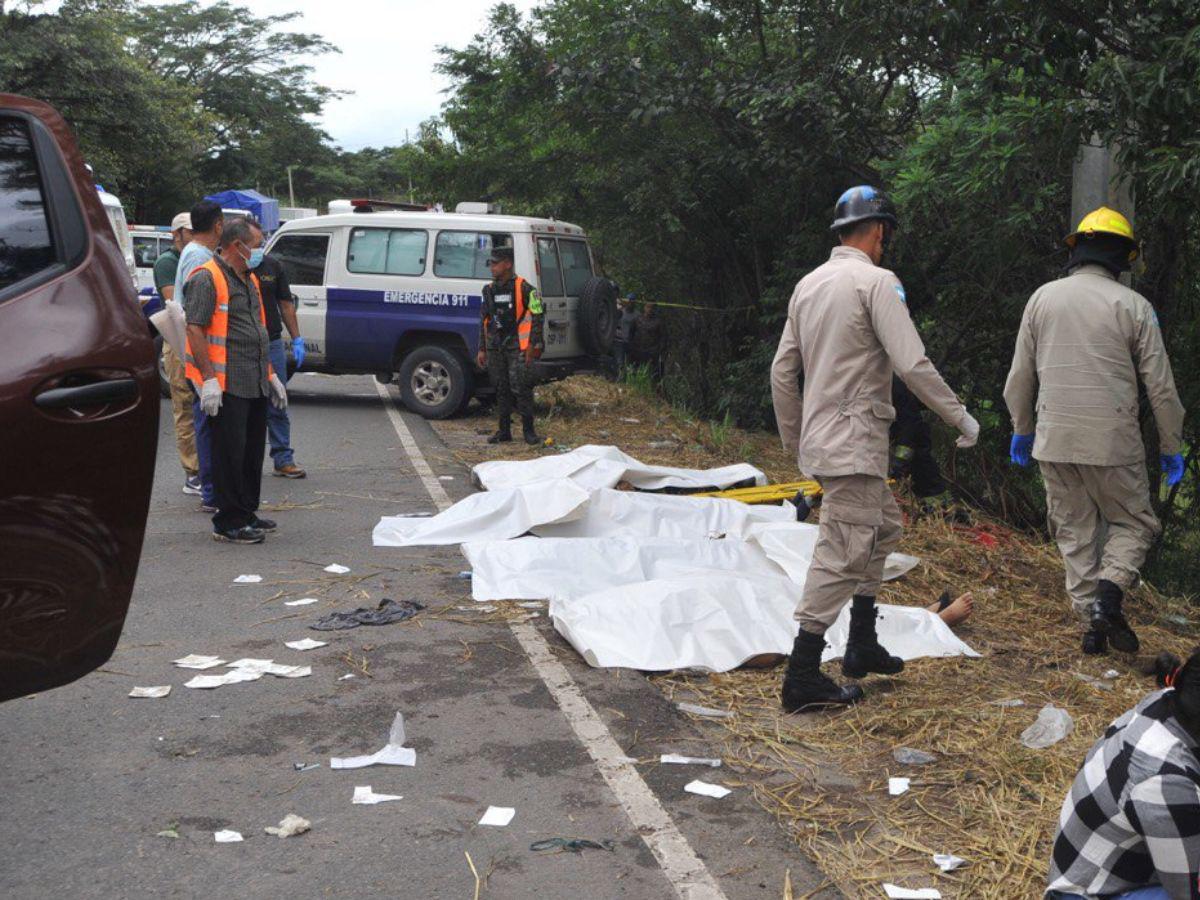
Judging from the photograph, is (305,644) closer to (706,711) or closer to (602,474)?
(706,711)

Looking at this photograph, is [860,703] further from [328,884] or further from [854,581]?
[328,884]

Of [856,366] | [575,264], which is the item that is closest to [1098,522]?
[856,366]

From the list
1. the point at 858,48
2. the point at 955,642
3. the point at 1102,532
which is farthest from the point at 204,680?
the point at 858,48

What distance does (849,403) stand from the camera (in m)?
4.83

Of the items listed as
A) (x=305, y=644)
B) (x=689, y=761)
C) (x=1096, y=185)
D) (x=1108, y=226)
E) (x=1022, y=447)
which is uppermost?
(x=1096, y=185)

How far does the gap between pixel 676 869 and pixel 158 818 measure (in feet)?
5.23

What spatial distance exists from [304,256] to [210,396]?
7.68m

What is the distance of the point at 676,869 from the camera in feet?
11.8

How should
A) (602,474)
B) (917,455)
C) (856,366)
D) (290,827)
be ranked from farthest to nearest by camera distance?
(602,474)
(917,455)
(856,366)
(290,827)

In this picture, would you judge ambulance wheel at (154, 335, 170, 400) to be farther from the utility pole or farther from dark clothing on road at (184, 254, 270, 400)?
the utility pole

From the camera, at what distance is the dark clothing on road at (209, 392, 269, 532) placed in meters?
7.67

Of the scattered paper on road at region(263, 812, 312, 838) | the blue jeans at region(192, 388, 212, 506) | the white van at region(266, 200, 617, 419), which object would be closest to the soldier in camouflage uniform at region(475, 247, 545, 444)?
the white van at region(266, 200, 617, 419)

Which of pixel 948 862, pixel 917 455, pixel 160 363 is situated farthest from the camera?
pixel 160 363

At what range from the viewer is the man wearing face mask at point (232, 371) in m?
7.51
